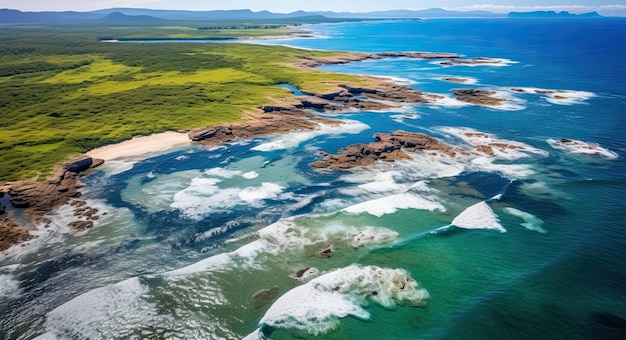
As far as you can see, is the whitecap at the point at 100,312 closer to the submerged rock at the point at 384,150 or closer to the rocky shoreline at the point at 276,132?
the rocky shoreline at the point at 276,132

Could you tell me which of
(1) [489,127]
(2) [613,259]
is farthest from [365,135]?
(2) [613,259]

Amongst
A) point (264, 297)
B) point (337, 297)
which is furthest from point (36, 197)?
point (337, 297)

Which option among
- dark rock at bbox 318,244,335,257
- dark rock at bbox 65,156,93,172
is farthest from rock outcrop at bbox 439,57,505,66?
dark rock at bbox 318,244,335,257

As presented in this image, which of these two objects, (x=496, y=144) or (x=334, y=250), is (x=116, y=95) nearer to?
(x=334, y=250)

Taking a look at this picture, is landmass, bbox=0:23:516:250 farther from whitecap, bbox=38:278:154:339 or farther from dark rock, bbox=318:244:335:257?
dark rock, bbox=318:244:335:257

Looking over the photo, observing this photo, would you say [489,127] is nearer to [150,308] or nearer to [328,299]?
[328,299]
